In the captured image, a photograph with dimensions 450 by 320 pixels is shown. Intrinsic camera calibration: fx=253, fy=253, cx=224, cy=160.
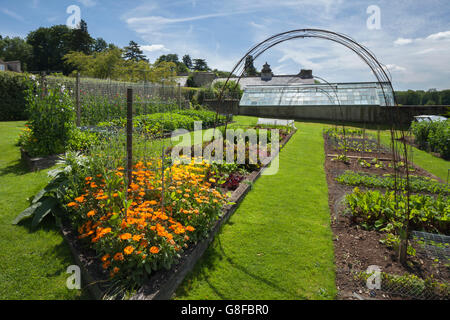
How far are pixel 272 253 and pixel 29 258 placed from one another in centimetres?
268

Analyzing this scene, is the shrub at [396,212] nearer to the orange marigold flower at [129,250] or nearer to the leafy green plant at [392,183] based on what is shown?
the leafy green plant at [392,183]

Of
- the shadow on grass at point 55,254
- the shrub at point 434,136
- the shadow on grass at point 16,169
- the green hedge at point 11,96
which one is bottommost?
the shadow on grass at point 55,254

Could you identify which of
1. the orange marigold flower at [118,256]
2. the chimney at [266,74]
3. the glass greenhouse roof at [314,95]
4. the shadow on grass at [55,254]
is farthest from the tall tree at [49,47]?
the orange marigold flower at [118,256]

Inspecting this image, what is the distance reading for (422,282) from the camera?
2.41m

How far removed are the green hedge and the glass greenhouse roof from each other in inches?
596

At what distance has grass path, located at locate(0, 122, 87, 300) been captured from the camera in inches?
91.1

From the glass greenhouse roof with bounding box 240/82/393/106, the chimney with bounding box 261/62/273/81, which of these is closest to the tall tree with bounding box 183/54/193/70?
the chimney with bounding box 261/62/273/81

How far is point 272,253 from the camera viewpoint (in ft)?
9.84

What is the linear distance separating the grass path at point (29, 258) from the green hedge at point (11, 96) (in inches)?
451

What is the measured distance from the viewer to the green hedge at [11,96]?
40.9 ft

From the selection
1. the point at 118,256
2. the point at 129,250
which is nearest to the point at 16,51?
the point at 118,256
